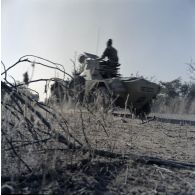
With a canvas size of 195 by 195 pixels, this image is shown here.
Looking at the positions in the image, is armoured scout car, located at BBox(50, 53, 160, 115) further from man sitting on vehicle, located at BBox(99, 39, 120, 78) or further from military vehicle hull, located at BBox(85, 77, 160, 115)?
man sitting on vehicle, located at BBox(99, 39, 120, 78)

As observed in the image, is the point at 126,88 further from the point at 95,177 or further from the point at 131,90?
the point at 95,177

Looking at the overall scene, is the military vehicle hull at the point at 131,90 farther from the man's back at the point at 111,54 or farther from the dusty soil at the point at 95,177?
the dusty soil at the point at 95,177

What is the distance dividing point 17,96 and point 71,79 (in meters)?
0.64

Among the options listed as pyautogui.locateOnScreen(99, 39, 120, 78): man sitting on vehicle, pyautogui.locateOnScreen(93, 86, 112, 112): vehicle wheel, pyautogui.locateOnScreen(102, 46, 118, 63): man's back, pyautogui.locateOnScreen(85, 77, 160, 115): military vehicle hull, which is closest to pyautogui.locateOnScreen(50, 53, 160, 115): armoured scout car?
pyautogui.locateOnScreen(85, 77, 160, 115): military vehicle hull

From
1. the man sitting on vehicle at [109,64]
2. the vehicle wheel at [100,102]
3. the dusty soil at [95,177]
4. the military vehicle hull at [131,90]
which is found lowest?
the dusty soil at [95,177]

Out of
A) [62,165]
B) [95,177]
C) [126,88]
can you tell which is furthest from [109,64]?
[95,177]

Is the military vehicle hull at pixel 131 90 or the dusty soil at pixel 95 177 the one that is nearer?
the dusty soil at pixel 95 177

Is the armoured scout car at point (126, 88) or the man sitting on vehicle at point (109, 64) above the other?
the man sitting on vehicle at point (109, 64)

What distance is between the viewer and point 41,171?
2254mm

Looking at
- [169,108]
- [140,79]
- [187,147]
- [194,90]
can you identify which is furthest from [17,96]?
[194,90]

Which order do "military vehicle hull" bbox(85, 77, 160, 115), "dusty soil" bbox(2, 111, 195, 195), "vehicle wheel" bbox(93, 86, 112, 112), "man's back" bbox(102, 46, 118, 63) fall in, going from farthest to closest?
"man's back" bbox(102, 46, 118, 63), "military vehicle hull" bbox(85, 77, 160, 115), "vehicle wheel" bbox(93, 86, 112, 112), "dusty soil" bbox(2, 111, 195, 195)

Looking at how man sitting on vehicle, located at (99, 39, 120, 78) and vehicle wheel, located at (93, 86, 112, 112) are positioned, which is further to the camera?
man sitting on vehicle, located at (99, 39, 120, 78)

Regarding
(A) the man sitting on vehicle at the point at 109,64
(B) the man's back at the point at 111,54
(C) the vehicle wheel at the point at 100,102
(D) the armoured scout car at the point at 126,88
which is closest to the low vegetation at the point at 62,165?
(C) the vehicle wheel at the point at 100,102

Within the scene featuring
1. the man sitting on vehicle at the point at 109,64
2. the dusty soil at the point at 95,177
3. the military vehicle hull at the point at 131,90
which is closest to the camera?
the dusty soil at the point at 95,177
